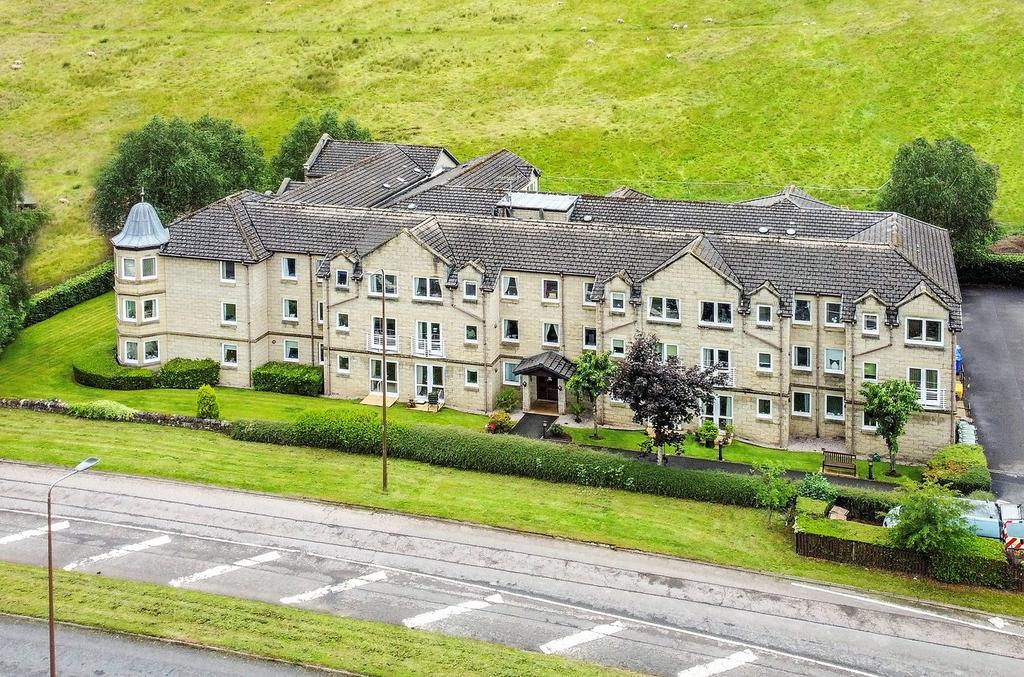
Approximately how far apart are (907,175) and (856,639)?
66.1 metres

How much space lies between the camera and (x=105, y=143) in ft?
475

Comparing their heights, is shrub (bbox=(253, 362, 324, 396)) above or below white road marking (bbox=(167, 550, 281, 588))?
above

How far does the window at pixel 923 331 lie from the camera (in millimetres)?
75062

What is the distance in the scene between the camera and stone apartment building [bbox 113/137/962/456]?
76875mm

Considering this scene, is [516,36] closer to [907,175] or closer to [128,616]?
[907,175]

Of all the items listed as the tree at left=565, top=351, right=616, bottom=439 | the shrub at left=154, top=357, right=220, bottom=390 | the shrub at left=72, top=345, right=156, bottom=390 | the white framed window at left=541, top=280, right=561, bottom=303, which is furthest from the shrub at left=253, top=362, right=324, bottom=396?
the tree at left=565, top=351, right=616, bottom=439

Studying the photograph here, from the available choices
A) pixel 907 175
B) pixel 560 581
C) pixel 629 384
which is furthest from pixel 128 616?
pixel 907 175

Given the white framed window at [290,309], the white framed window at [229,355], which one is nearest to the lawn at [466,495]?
A: the white framed window at [229,355]

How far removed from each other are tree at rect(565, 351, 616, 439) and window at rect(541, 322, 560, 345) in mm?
4605

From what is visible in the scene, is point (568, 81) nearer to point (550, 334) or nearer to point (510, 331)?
point (510, 331)

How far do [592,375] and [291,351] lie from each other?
2458cm

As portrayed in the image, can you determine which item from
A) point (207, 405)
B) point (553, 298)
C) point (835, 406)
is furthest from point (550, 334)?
point (207, 405)

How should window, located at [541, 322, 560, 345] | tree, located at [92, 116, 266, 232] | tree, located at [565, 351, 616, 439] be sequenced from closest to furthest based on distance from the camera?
1. tree, located at [565, 351, 616, 439]
2. window, located at [541, 322, 560, 345]
3. tree, located at [92, 116, 266, 232]

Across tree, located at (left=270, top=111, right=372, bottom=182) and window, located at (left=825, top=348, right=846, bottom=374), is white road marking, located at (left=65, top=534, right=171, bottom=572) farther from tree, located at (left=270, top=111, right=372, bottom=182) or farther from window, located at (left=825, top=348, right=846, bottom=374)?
tree, located at (left=270, top=111, right=372, bottom=182)
